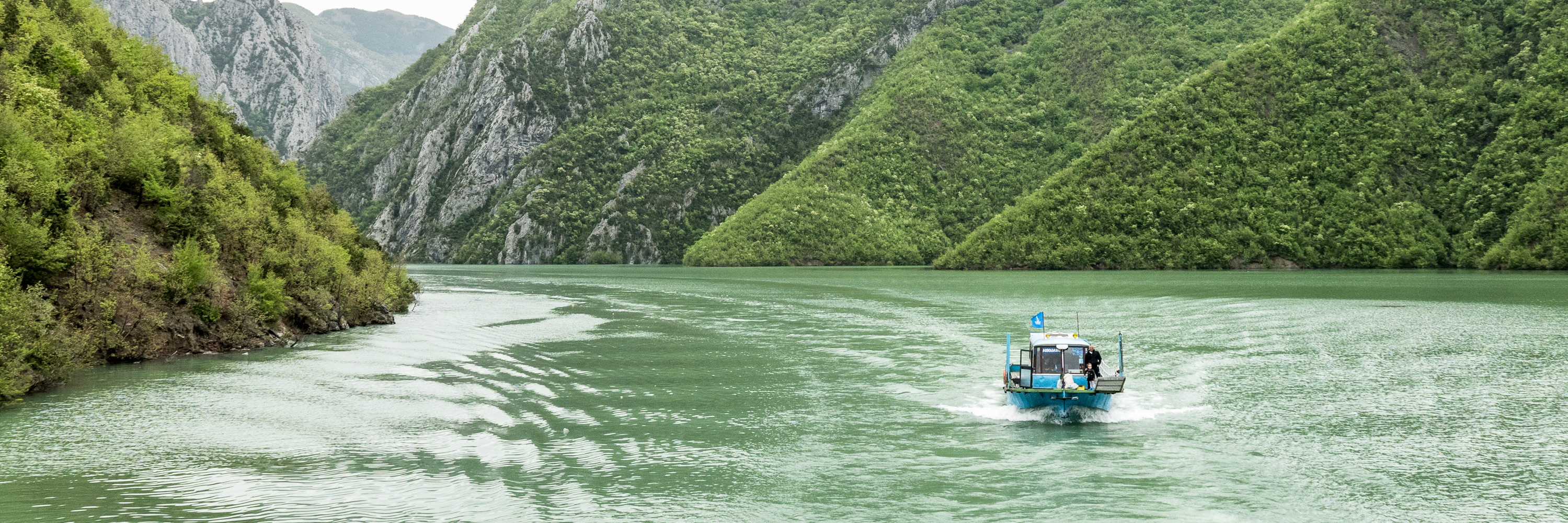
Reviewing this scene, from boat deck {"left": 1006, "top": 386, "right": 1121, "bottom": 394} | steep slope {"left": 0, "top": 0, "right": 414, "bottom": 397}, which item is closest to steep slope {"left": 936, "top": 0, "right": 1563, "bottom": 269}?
steep slope {"left": 0, "top": 0, "right": 414, "bottom": 397}

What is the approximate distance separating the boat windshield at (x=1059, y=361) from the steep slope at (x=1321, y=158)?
136m

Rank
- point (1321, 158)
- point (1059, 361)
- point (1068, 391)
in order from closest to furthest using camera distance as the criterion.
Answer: point (1068, 391)
point (1059, 361)
point (1321, 158)

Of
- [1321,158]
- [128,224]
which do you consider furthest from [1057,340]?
[1321,158]

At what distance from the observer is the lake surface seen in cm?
2105

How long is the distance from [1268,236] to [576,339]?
130 metres

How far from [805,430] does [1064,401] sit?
8.06 meters

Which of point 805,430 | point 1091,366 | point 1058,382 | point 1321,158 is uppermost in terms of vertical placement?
point 1321,158

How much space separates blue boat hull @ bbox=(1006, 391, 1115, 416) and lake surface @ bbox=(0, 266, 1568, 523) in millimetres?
414

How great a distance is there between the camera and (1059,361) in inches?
1241

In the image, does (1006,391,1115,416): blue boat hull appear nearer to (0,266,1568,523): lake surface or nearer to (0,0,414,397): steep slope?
(0,266,1568,523): lake surface

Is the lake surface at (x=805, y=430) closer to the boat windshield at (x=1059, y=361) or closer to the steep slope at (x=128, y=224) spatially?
the boat windshield at (x=1059, y=361)

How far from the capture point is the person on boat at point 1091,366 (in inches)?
1217

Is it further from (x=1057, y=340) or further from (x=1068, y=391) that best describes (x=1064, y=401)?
(x=1057, y=340)

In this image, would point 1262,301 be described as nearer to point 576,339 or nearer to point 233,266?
point 576,339
